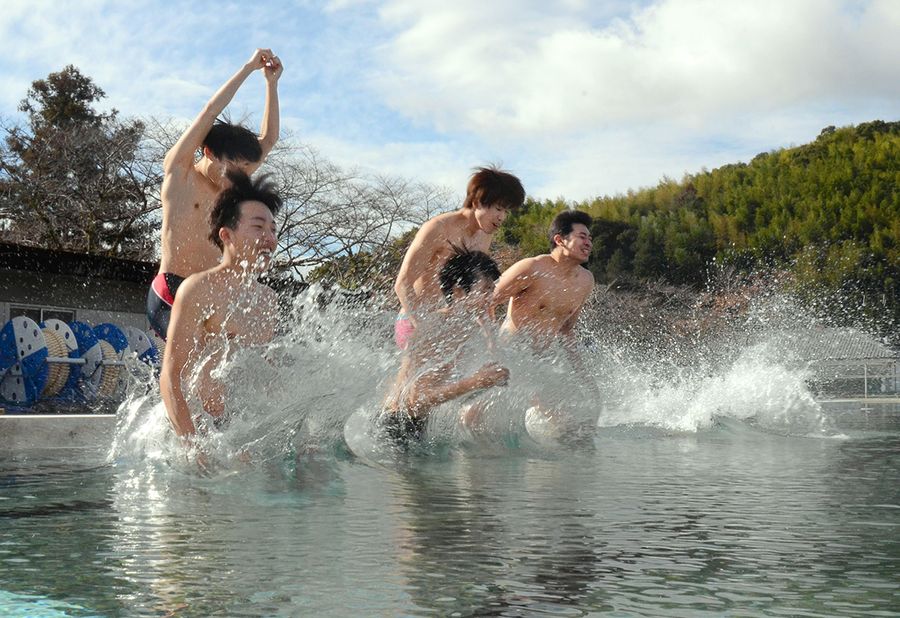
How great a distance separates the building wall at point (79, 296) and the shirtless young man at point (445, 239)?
11.3 m

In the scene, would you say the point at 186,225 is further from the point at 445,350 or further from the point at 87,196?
the point at 87,196

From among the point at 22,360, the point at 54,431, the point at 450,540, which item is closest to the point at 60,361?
the point at 22,360

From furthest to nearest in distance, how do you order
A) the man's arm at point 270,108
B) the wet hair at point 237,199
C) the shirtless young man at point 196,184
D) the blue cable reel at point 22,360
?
the blue cable reel at point 22,360 < the man's arm at point 270,108 < the shirtless young man at point 196,184 < the wet hair at point 237,199

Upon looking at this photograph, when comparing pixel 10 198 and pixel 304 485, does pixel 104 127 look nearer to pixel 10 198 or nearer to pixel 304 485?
pixel 10 198

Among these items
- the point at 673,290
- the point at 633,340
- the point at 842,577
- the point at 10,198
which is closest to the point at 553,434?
the point at 842,577

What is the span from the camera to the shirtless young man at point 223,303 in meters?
4.73

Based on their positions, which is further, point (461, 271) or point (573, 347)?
point (573, 347)

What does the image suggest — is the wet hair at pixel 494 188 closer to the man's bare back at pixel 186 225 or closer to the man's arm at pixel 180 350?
the man's bare back at pixel 186 225

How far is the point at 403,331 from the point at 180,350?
2021 millimetres

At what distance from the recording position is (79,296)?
17.5 metres

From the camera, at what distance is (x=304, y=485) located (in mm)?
4270

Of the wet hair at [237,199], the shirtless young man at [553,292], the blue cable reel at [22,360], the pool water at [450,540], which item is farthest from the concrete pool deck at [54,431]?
the blue cable reel at [22,360]

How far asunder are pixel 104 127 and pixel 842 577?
3209 cm

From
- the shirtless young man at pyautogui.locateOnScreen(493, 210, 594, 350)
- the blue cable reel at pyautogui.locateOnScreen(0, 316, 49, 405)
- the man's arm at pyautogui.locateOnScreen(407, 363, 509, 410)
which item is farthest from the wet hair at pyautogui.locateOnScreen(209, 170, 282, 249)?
the blue cable reel at pyautogui.locateOnScreen(0, 316, 49, 405)
